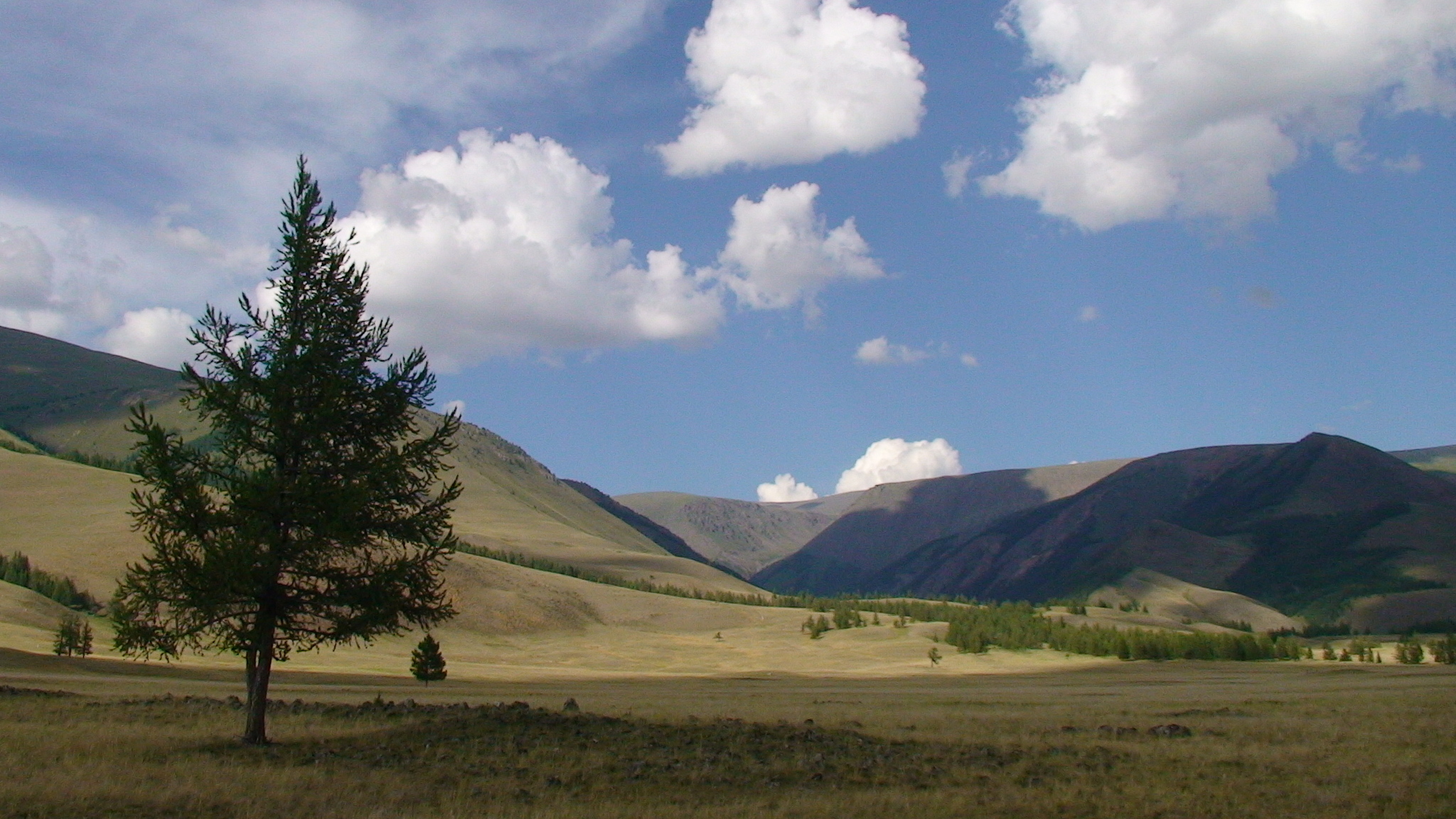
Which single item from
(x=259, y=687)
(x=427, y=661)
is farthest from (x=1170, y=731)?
(x=427, y=661)

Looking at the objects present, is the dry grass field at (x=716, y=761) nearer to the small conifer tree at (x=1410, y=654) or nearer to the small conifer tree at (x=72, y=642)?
the small conifer tree at (x=72, y=642)

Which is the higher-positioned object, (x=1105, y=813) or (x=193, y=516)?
(x=193, y=516)

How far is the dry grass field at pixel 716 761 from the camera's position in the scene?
1653 cm

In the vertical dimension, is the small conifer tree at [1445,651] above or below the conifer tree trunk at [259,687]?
below

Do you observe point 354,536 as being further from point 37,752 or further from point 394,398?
point 37,752

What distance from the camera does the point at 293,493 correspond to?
2167cm

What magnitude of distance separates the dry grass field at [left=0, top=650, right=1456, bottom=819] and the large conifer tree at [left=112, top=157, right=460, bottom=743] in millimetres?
2653

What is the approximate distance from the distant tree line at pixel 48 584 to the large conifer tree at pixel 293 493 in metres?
115

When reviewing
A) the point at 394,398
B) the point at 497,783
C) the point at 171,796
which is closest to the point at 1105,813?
the point at 497,783

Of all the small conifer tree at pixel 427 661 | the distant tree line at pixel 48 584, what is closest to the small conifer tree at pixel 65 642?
the small conifer tree at pixel 427 661

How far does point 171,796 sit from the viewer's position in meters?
15.6

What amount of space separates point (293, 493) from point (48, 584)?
124 m

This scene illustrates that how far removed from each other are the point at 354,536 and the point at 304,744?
15.7 ft

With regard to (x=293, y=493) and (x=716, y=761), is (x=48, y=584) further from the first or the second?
(x=716, y=761)
